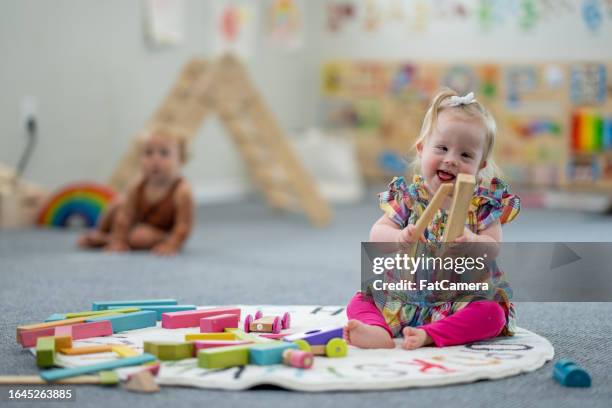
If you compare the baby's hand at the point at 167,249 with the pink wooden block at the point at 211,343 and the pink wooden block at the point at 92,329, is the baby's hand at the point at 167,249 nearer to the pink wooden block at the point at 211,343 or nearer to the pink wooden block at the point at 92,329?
the pink wooden block at the point at 92,329

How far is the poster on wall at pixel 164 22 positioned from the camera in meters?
3.79

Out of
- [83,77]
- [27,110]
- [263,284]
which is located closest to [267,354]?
[263,284]

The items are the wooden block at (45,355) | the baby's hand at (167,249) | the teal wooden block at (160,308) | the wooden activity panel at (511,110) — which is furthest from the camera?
the wooden activity panel at (511,110)

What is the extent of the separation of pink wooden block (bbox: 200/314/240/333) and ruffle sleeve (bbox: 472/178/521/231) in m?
0.43

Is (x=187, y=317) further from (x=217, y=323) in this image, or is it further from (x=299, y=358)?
(x=299, y=358)

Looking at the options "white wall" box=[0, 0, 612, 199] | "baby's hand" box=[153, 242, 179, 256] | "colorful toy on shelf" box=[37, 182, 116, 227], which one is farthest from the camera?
"white wall" box=[0, 0, 612, 199]

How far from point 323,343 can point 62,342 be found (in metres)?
0.38

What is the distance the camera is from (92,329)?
1433 mm

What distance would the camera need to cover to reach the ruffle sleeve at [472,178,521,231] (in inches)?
58.4

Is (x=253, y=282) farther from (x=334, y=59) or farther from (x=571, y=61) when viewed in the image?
(x=334, y=59)

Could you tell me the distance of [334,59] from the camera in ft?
16.2

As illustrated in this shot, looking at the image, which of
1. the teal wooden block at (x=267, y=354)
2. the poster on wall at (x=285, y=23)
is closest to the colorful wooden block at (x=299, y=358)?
the teal wooden block at (x=267, y=354)

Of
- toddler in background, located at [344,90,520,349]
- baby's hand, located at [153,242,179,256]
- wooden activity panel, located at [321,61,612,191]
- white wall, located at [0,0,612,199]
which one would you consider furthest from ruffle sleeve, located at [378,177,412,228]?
wooden activity panel, located at [321,61,612,191]

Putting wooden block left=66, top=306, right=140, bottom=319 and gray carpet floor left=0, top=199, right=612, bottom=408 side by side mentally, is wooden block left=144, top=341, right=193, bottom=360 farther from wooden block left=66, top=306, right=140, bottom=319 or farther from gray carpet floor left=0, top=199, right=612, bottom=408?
wooden block left=66, top=306, right=140, bottom=319
